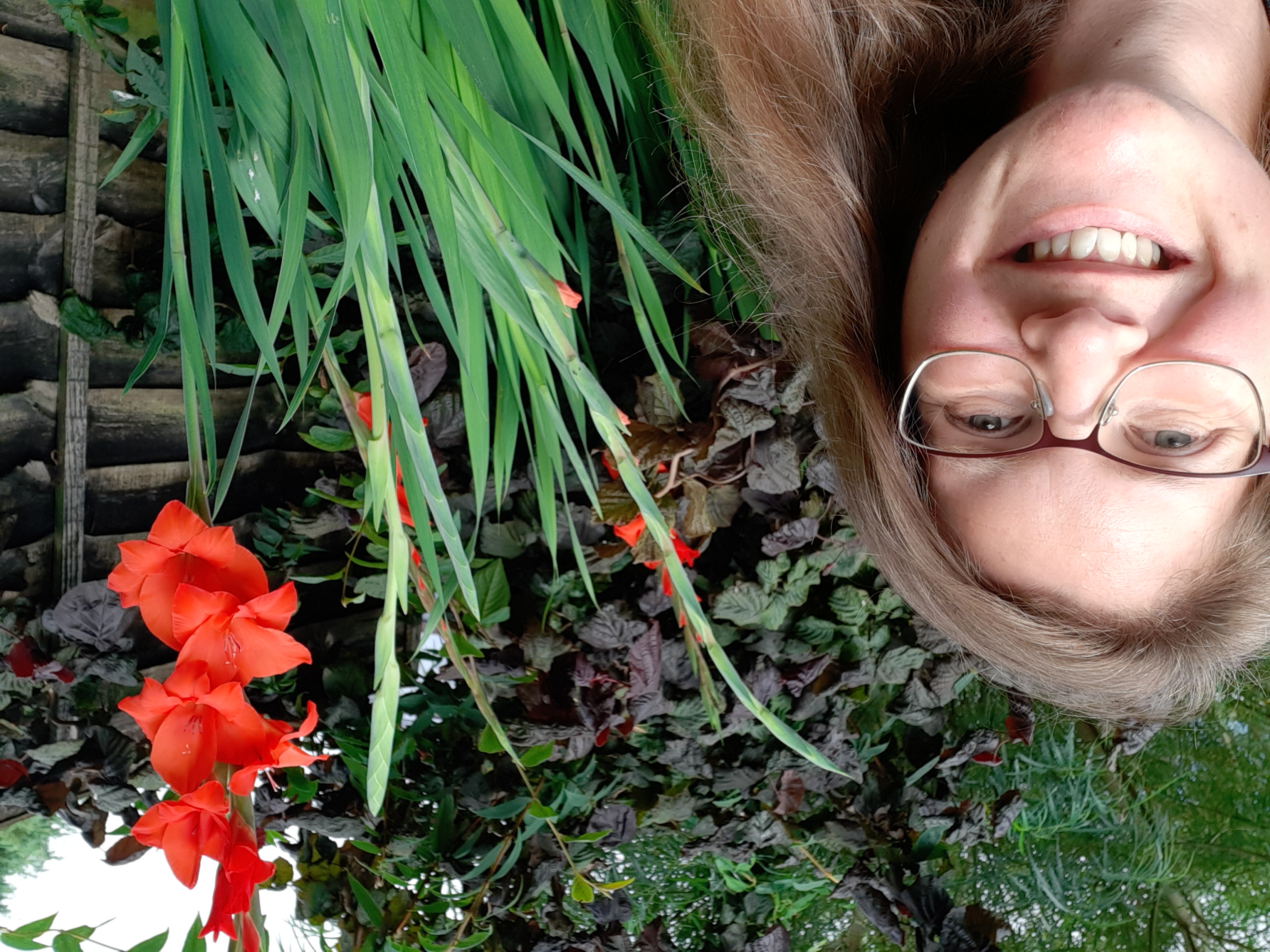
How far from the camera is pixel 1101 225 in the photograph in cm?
68

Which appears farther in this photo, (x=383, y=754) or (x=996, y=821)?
(x=996, y=821)

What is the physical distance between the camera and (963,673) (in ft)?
2.88

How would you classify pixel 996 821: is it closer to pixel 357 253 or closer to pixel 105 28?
pixel 357 253

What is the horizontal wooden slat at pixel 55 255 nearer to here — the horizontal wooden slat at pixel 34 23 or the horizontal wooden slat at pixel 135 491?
the horizontal wooden slat at pixel 34 23

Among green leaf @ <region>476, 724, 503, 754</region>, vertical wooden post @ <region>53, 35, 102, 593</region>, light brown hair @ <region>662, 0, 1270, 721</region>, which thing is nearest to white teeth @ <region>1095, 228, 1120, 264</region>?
light brown hair @ <region>662, 0, 1270, 721</region>

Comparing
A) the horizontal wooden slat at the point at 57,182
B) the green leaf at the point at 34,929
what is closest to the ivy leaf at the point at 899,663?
the green leaf at the point at 34,929

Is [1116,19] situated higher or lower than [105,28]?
lower

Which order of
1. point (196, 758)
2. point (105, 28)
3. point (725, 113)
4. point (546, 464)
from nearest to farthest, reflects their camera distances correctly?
point (196, 758), point (105, 28), point (546, 464), point (725, 113)

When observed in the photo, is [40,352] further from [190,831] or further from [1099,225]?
[1099,225]

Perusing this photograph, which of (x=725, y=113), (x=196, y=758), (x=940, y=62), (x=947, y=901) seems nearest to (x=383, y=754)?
(x=196, y=758)

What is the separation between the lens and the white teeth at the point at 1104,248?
0.70m

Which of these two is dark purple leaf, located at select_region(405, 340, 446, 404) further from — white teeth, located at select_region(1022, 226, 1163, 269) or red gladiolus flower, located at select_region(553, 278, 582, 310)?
white teeth, located at select_region(1022, 226, 1163, 269)

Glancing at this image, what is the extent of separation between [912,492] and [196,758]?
63 centimetres

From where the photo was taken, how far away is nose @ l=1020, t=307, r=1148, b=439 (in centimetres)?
63
